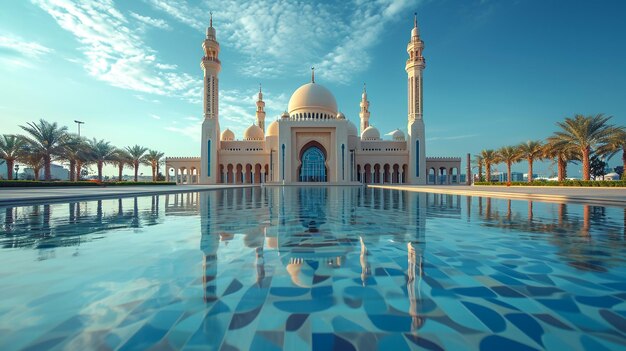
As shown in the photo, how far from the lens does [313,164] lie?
34406mm

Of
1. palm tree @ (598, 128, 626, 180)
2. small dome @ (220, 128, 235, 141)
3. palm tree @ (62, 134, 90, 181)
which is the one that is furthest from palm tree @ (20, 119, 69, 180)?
palm tree @ (598, 128, 626, 180)

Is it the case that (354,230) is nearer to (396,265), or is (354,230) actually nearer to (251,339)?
(396,265)

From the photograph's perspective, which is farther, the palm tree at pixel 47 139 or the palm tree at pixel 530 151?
the palm tree at pixel 530 151

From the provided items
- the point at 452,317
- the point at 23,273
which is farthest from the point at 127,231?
the point at 452,317

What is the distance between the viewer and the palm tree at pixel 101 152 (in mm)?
25141

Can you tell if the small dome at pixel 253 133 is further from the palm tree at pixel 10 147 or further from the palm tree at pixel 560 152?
the palm tree at pixel 560 152

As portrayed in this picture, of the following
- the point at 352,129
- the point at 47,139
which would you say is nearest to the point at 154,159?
the point at 47,139

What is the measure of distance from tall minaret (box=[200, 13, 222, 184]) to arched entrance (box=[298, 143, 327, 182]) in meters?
9.74

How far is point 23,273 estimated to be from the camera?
7.91ft

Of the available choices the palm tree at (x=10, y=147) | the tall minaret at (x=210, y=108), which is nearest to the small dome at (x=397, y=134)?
the tall minaret at (x=210, y=108)

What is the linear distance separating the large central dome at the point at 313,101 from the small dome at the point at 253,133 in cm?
501

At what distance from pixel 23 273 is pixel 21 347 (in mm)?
1387

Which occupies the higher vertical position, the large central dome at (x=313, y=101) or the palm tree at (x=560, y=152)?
the large central dome at (x=313, y=101)

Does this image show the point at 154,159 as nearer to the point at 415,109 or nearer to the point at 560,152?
the point at 415,109
